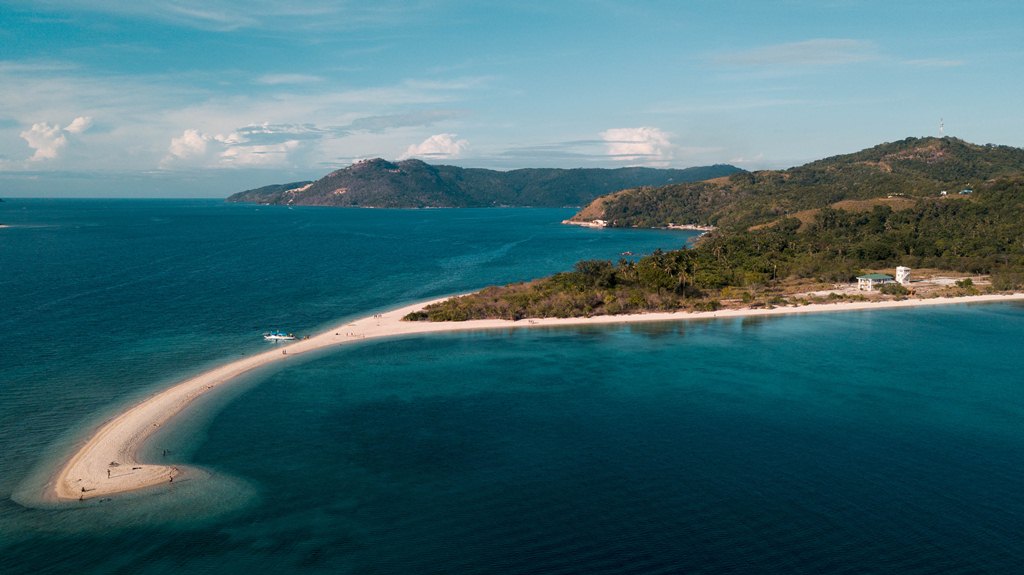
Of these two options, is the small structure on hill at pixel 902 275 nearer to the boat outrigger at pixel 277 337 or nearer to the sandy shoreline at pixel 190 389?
the sandy shoreline at pixel 190 389

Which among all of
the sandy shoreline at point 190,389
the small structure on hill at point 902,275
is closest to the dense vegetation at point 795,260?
the sandy shoreline at point 190,389

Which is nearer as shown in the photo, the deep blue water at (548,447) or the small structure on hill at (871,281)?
the deep blue water at (548,447)

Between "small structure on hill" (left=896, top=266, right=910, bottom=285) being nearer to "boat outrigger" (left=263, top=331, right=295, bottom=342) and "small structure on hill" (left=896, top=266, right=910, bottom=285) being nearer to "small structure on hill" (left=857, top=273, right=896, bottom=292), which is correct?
"small structure on hill" (left=857, top=273, right=896, bottom=292)

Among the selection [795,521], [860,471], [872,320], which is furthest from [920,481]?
[872,320]

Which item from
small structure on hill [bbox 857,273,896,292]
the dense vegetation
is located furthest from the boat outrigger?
small structure on hill [bbox 857,273,896,292]

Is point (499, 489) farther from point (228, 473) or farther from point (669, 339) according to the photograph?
point (669, 339)
